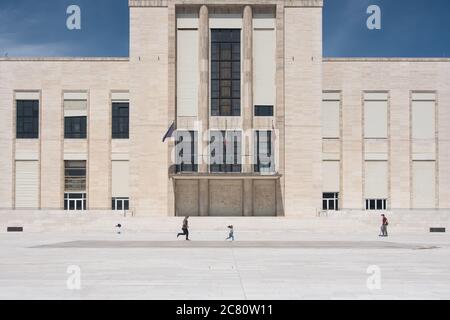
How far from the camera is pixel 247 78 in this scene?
5428cm

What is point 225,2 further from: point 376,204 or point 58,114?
point 376,204

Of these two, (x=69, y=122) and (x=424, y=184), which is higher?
(x=69, y=122)

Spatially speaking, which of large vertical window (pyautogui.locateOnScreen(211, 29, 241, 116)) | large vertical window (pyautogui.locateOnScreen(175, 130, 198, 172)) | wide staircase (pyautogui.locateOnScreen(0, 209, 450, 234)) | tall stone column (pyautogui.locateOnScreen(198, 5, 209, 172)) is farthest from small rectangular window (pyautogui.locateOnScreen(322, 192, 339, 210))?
large vertical window (pyautogui.locateOnScreen(175, 130, 198, 172))

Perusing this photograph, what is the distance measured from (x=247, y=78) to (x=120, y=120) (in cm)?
1319

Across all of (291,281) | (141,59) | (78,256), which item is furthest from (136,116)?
(291,281)

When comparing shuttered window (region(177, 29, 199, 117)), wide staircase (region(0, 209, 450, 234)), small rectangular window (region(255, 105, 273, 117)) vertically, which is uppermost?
shuttered window (region(177, 29, 199, 117))

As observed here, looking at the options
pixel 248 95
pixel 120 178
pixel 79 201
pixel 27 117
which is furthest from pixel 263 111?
pixel 27 117

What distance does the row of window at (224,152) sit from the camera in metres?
54.0

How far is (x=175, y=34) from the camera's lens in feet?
180

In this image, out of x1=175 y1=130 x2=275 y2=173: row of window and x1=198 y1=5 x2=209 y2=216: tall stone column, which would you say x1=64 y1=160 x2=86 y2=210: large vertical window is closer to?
x1=175 y1=130 x2=275 y2=173: row of window

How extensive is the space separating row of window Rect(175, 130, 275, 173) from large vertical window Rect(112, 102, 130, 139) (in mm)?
6477

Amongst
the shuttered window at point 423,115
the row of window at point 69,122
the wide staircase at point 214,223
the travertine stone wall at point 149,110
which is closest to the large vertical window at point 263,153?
the wide staircase at point 214,223

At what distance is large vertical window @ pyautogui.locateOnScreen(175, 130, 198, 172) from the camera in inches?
2132

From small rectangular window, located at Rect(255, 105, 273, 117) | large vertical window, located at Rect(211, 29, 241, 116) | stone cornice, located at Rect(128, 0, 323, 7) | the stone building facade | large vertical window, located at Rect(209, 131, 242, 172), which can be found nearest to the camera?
large vertical window, located at Rect(209, 131, 242, 172)
